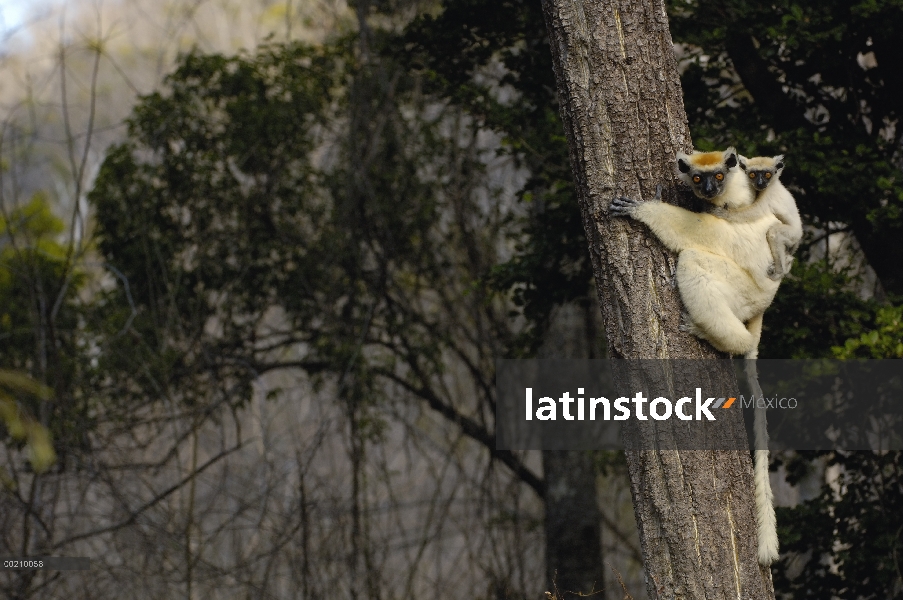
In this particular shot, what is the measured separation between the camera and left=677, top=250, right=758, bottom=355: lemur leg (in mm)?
3576

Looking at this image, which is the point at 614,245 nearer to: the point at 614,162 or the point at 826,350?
the point at 614,162

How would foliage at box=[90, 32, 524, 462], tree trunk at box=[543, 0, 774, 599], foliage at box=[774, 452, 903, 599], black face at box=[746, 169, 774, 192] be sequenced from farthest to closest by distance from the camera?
foliage at box=[90, 32, 524, 462]
foliage at box=[774, 452, 903, 599]
black face at box=[746, 169, 774, 192]
tree trunk at box=[543, 0, 774, 599]

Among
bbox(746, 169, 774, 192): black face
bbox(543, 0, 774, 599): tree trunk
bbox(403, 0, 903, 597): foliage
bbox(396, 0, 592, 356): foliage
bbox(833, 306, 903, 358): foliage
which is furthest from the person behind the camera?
bbox(396, 0, 592, 356): foliage

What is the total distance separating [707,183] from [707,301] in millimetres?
540

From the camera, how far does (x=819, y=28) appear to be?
220 inches

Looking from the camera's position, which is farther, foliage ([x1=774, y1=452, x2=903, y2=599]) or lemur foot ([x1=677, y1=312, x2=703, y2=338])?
foliage ([x1=774, y1=452, x2=903, y2=599])

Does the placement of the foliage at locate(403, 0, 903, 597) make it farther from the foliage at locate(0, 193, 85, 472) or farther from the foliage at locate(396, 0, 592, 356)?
the foliage at locate(0, 193, 85, 472)

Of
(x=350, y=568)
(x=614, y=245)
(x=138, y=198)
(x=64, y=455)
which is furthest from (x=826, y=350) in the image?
(x=138, y=198)

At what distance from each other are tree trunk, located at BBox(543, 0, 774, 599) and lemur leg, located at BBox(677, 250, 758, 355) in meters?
0.05

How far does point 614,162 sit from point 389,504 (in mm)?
5724

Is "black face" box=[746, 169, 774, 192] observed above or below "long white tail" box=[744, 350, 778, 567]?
above

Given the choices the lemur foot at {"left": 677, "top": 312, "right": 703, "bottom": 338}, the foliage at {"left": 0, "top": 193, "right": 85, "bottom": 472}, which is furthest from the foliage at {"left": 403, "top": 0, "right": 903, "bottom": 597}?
the foliage at {"left": 0, "top": 193, "right": 85, "bottom": 472}

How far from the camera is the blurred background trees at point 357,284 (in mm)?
5887

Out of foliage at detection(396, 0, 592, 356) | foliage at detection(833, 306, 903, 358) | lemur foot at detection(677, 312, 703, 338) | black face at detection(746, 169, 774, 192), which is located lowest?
lemur foot at detection(677, 312, 703, 338)
